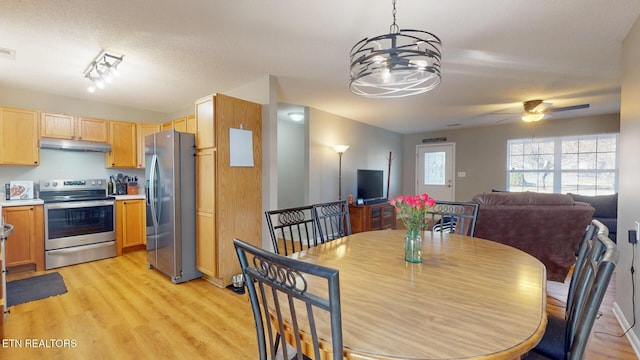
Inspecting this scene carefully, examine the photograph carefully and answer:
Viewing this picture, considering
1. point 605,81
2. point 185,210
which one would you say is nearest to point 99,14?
point 185,210

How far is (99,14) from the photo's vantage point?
2033 millimetres

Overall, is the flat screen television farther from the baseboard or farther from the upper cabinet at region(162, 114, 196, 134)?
the baseboard

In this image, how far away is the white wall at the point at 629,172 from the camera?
204 centimetres

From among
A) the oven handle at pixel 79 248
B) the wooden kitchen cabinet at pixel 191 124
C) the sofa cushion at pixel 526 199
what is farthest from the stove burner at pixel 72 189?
the sofa cushion at pixel 526 199

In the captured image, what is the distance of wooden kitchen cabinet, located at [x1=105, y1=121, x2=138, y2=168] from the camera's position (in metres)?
4.37

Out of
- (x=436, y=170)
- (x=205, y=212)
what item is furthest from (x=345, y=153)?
(x=205, y=212)

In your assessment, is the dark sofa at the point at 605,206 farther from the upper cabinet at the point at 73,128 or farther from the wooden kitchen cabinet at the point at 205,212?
the upper cabinet at the point at 73,128

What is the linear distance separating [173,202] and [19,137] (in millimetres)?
2436

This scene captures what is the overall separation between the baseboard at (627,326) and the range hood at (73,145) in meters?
6.14

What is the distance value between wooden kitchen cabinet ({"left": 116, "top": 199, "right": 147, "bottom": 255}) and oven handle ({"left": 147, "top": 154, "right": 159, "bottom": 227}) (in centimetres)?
115

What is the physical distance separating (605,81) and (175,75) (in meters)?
5.21

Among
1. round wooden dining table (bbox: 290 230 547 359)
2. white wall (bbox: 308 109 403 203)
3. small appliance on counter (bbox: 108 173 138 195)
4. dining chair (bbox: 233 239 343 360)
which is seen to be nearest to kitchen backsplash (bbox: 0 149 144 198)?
small appliance on counter (bbox: 108 173 138 195)

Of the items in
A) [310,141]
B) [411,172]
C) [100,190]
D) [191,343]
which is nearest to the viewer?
[191,343]

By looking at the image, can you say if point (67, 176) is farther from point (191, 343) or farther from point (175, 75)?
point (191, 343)
